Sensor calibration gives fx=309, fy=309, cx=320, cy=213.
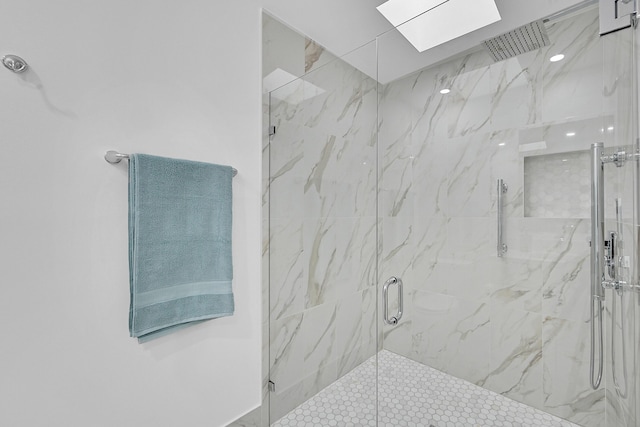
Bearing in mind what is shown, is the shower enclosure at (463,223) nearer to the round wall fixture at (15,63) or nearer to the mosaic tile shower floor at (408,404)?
the mosaic tile shower floor at (408,404)

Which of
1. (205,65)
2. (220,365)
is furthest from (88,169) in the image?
(220,365)

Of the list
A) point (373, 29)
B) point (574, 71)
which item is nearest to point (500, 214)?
point (574, 71)

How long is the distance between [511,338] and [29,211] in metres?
1.67

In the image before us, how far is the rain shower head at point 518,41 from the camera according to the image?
1.08 meters

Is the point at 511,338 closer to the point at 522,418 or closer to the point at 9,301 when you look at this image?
the point at 522,418

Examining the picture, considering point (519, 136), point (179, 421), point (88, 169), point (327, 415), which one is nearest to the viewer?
point (88, 169)

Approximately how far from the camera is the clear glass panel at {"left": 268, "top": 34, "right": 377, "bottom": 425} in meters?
1.56

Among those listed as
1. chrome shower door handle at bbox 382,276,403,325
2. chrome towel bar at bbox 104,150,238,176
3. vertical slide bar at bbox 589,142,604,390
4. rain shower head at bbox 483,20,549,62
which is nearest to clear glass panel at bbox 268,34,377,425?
chrome shower door handle at bbox 382,276,403,325

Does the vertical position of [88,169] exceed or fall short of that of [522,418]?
it exceeds it

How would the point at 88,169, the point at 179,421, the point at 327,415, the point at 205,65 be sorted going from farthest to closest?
the point at 327,415 < the point at 205,65 < the point at 179,421 < the point at 88,169

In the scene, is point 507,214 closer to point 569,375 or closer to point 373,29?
point 569,375

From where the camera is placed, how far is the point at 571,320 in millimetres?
1068

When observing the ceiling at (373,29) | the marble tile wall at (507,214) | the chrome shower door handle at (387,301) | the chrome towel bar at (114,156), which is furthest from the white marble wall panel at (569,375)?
the chrome towel bar at (114,156)

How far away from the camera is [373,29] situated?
74.0 inches
